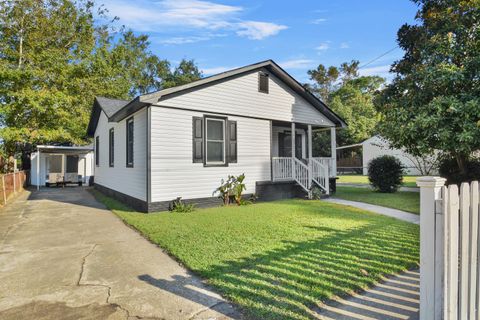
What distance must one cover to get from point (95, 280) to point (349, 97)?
38600 mm

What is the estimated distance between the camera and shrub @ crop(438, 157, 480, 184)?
33.0 ft

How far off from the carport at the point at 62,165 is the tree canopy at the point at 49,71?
888mm

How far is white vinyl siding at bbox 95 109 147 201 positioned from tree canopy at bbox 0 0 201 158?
328 cm

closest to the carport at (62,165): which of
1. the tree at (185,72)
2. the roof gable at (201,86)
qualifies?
the roof gable at (201,86)

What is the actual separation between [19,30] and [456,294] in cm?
2434

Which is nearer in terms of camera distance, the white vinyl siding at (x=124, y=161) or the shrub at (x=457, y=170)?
the white vinyl siding at (x=124, y=161)

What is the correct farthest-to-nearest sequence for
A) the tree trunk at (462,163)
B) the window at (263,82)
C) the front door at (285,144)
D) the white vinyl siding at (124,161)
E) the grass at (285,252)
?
the front door at (285,144), the window at (263,82), the tree trunk at (462,163), the white vinyl siding at (124,161), the grass at (285,252)

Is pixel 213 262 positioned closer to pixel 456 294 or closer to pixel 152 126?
pixel 456 294

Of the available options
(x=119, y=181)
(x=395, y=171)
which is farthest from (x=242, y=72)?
(x=395, y=171)

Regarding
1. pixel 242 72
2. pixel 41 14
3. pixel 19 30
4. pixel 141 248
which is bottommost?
pixel 141 248

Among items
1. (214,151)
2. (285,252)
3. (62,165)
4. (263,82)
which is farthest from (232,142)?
(62,165)

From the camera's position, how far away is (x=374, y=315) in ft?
8.98

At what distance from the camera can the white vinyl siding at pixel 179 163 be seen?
8.41 meters

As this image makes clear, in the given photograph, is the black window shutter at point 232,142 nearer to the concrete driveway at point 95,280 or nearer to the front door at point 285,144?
the front door at point 285,144
